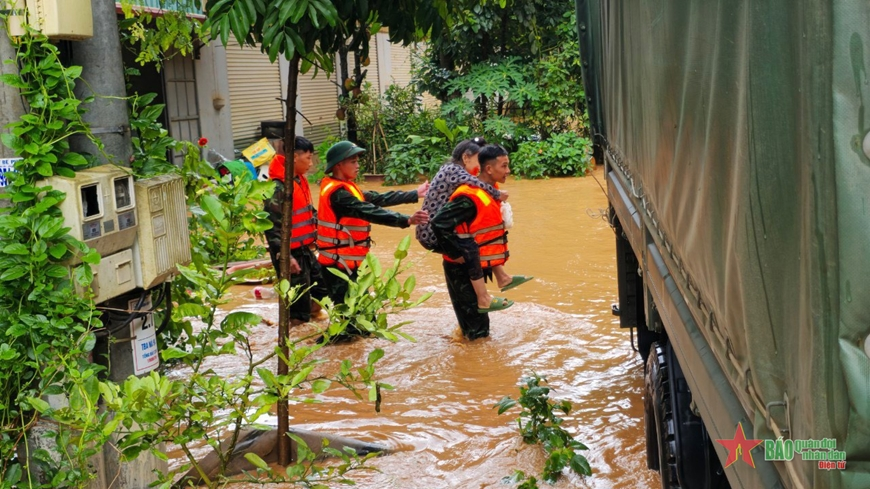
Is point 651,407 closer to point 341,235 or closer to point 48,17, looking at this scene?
point 48,17

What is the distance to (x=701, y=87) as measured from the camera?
7.35 feet

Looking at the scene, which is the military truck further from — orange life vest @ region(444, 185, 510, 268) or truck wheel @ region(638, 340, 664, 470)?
orange life vest @ region(444, 185, 510, 268)

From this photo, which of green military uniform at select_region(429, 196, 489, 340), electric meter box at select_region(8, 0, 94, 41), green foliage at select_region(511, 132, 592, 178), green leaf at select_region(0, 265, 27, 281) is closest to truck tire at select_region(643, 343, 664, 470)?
green leaf at select_region(0, 265, 27, 281)

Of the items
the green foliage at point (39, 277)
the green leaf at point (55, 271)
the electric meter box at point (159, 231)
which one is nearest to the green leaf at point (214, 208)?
the electric meter box at point (159, 231)

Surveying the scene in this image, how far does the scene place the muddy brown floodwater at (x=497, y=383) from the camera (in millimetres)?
4797

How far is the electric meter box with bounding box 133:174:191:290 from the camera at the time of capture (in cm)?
354

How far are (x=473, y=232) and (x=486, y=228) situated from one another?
0.32ft

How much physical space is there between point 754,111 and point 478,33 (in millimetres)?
16696

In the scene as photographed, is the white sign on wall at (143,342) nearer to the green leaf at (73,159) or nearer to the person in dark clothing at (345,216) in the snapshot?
the green leaf at (73,159)

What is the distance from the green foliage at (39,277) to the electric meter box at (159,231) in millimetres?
316

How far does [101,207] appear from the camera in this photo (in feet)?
11.0

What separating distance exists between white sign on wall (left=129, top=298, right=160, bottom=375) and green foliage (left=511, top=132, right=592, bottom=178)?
12.9 meters

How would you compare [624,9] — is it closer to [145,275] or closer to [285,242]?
[285,242]

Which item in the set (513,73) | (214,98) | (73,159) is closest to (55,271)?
(73,159)
